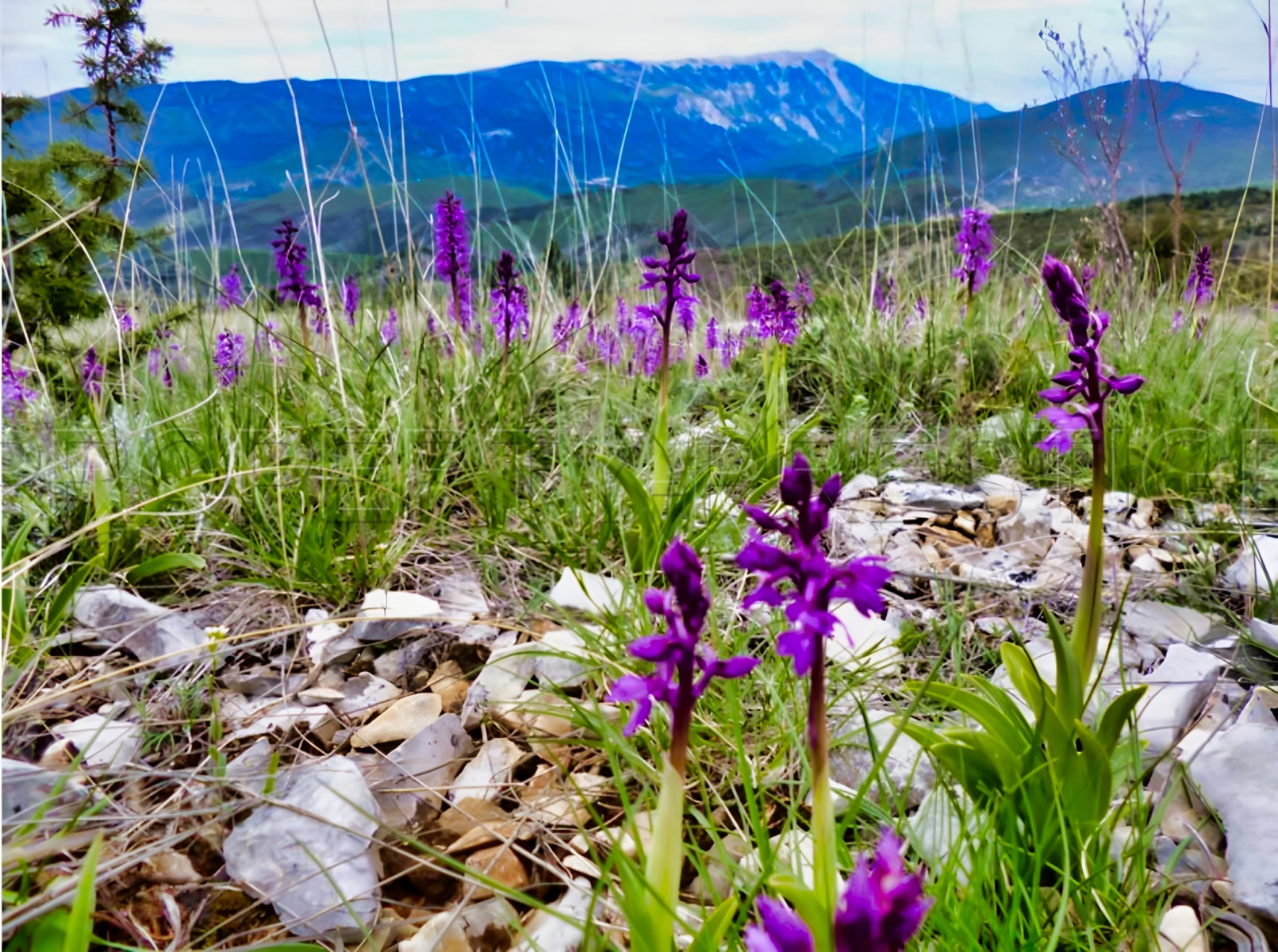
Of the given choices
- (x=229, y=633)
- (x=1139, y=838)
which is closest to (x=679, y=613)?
(x=1139, y=838)

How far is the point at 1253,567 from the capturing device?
1856 millimetres

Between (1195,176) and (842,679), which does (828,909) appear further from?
(1195,176)

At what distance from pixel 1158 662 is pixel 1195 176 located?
2.71 meters

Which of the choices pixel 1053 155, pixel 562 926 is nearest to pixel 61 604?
pixel 562 926

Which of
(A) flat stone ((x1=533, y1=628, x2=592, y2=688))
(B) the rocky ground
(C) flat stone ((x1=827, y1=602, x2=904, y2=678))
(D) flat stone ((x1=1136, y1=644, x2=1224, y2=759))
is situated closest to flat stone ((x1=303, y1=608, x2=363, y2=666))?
(B) the rocky ground

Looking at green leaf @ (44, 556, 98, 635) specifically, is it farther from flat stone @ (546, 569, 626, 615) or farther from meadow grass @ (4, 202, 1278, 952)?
flat stone @ (546, 569, 626, 615)

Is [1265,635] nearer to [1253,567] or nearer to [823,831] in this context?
[1253,567]

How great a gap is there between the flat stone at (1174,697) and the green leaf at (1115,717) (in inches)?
11.5

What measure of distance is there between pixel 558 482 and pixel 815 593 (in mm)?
1866

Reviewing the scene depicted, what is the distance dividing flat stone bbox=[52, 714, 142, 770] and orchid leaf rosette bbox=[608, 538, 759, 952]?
98 centimetres

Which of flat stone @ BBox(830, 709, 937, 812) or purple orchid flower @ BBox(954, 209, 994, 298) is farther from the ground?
purple orchid flower @ BBox(954, 209, 994, 298)

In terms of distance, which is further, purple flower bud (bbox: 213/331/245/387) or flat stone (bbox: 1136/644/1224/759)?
purple flower bud (bbox: 213/331/245/387)

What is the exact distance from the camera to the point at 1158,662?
172cm

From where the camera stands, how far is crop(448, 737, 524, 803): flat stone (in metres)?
1.41
